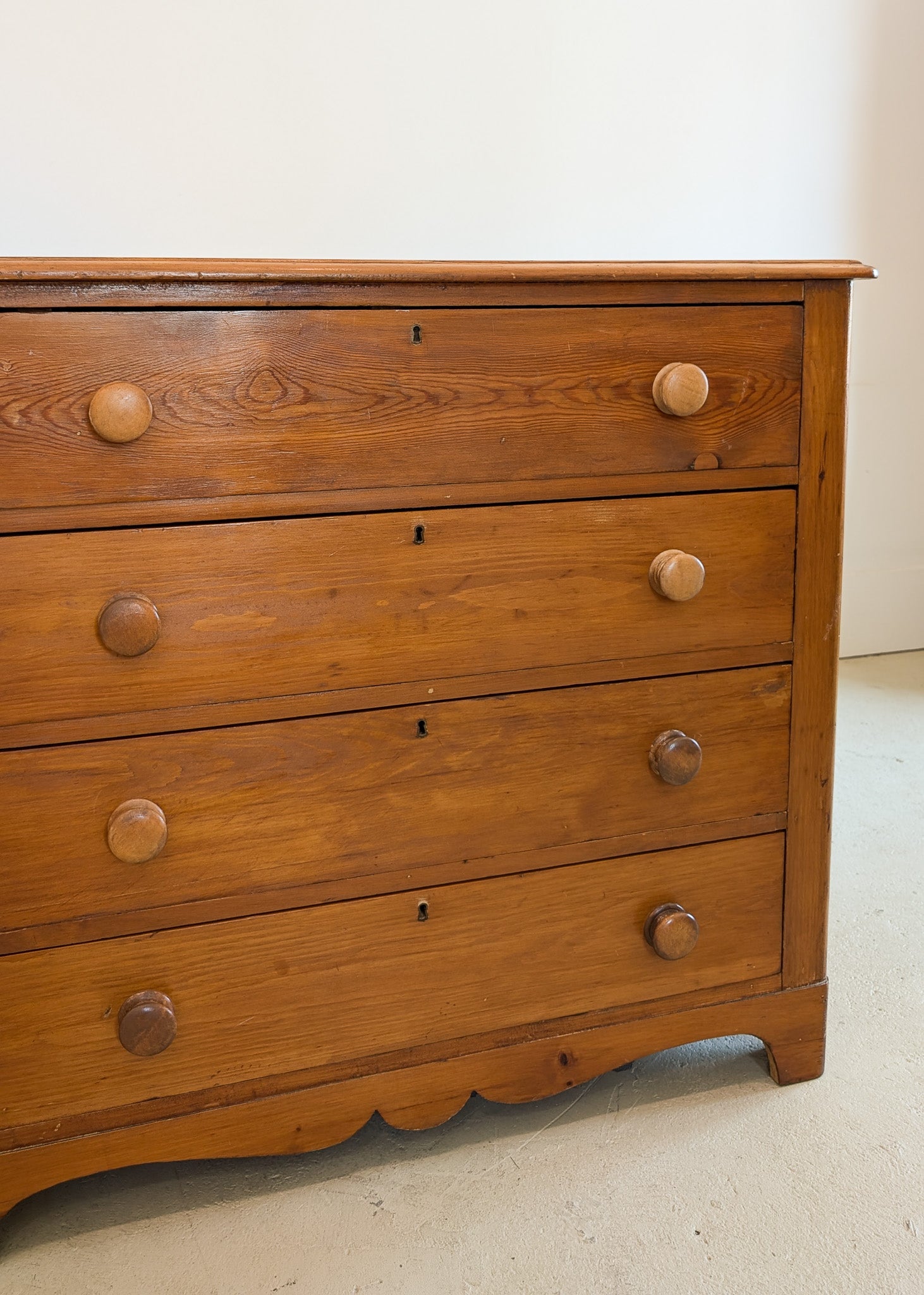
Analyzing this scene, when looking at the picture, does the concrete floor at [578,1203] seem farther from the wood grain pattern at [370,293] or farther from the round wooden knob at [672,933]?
the wood grain pattern at [370,293]

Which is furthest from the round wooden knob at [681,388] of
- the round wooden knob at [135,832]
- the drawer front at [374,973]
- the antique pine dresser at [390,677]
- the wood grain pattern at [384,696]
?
the round wooden knob at [135,832]

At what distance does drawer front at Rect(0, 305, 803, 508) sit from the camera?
1.01 m

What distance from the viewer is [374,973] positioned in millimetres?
1196

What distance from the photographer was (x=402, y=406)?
3.59 ft

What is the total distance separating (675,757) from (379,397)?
0.52 meters

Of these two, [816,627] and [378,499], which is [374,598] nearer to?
[378,499]

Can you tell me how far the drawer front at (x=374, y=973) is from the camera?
1.12 m

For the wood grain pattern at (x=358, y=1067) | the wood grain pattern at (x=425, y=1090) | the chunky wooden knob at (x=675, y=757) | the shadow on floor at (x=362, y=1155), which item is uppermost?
the chunky wooden knob at (x=675, y=757)

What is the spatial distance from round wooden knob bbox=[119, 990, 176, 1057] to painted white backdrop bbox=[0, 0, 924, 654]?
1.38 meters

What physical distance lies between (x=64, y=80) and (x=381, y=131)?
59 centimetres

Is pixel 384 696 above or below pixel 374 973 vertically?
above

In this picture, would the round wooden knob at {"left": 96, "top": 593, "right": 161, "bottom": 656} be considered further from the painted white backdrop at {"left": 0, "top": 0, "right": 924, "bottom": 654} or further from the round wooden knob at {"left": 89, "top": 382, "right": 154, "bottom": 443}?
the painted white backdrop at {"left": 0, "top": 0, "right": 924, "bottom": 654}

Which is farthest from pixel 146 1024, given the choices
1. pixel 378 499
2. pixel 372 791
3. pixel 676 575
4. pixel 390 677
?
pixel 676 575

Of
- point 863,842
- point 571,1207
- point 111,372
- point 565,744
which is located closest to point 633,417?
point 565,744
